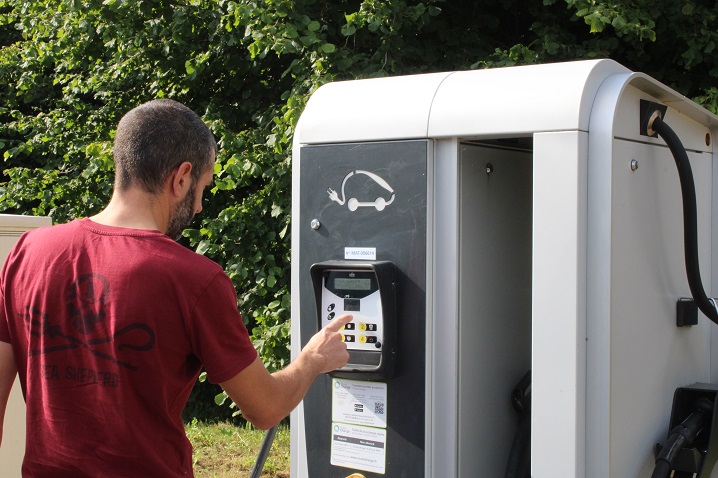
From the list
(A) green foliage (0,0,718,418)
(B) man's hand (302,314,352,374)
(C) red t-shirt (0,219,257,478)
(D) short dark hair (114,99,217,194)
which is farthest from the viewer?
(A) green foliage (0,0,718,418)

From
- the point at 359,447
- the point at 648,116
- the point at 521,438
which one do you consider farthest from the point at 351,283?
the point at 648,116

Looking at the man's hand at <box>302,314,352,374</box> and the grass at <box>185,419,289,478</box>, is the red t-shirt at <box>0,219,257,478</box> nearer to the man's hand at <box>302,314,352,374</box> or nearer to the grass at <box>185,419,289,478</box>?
the man's hand at <box>302,314,352,374</box>

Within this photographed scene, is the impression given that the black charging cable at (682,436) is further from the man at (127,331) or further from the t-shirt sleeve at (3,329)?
the t-shirt sleeve at (3,329)

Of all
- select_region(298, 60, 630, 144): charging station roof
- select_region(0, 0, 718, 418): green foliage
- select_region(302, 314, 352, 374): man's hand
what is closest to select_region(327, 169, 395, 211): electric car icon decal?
select_region(298, 60, 630, 144): charging station roof

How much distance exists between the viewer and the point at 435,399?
2.55 metres

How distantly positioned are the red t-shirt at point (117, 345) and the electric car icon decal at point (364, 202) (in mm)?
842

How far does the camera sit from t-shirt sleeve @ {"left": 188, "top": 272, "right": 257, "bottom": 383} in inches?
70.9

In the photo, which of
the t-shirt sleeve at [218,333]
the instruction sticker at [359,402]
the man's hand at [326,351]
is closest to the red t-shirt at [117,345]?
the t-shirt sleeve at [218,333]

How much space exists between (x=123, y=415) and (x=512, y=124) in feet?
4.29

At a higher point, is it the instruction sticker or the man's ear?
the man's ear

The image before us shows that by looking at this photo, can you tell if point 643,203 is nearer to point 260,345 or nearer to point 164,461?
point 164,461

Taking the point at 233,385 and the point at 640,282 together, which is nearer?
the point at 233,385

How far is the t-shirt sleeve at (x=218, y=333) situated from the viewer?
180cm

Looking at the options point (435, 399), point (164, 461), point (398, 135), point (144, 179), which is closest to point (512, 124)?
point (398, 135)
